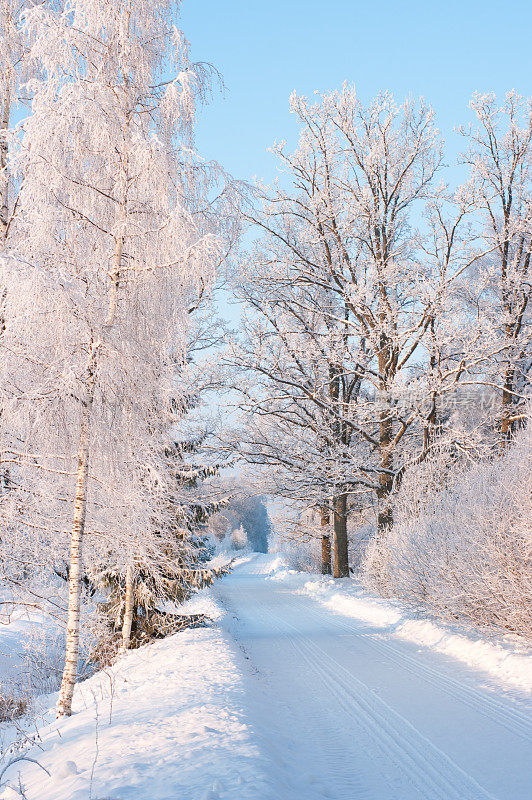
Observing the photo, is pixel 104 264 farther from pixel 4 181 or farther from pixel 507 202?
pixel 507 202

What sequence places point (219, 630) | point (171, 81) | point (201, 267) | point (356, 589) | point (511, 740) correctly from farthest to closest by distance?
1. point (356, 589)
2. point (219, 630)
3. point (171, 81)
4. point (201, 267)
5. point (511, 740)

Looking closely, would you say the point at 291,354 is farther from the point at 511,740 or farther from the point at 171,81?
the point at 511,740

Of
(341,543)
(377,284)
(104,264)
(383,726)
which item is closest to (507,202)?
(377,284)

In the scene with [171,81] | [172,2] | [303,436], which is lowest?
[303,436]

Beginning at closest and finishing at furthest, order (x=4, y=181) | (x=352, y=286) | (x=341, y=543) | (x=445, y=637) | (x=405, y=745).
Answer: (x=405, y=745) < (x=4, y=181) < (x=445, y=637) < (x=352, y=286) < (x=341, y=543)

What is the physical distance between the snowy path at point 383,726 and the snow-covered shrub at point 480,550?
101 cm

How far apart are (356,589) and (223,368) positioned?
8442 mm

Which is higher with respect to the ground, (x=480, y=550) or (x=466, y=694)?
(x=480, y=550)

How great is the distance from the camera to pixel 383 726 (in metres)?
5.88

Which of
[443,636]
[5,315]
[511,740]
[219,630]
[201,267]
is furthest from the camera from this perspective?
[219,630]

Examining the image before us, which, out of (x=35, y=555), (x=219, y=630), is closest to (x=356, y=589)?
(x=219, y=630)

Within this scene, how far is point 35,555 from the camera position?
26.2 ft

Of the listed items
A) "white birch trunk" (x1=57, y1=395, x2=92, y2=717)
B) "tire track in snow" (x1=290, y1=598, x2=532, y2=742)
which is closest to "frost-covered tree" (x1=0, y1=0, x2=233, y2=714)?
"white birch trunk" (x1=57, y1=395, x2=92, y2=717)

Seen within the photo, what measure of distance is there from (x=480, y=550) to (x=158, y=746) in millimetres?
6069
